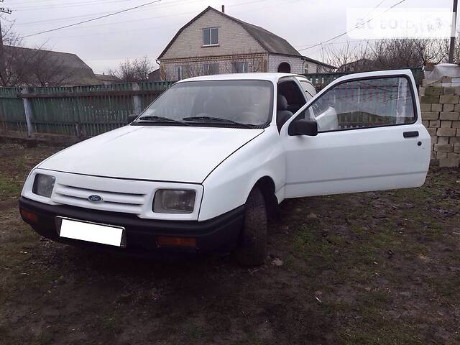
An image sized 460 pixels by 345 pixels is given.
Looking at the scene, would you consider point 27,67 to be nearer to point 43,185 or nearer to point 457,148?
point 43,185

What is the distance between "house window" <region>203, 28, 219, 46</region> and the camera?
28.1 m

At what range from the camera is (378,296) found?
2.57 m

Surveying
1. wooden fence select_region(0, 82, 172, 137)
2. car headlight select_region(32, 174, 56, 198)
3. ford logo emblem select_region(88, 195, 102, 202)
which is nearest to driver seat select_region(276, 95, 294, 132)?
ford logo emblem select_region(88, 195, 102, 202)

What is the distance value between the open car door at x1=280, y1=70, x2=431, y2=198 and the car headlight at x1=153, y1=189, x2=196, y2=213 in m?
1.35

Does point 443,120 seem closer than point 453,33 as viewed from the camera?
Yes

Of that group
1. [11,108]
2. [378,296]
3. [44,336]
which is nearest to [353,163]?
[378,296]

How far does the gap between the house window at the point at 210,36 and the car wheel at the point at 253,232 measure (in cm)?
2735

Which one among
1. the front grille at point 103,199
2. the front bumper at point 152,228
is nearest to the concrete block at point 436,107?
the front bumper at point 152,228

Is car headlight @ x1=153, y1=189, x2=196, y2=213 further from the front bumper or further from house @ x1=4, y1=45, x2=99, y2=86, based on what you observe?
house @ x1=4, y1=45, x2=99, y2=86

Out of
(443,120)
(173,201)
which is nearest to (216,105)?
(173,201)

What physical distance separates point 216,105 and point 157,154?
1.16 m

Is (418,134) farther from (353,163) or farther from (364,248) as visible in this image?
(364,248)

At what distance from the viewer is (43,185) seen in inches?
104

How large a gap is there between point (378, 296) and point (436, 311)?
36 cm
